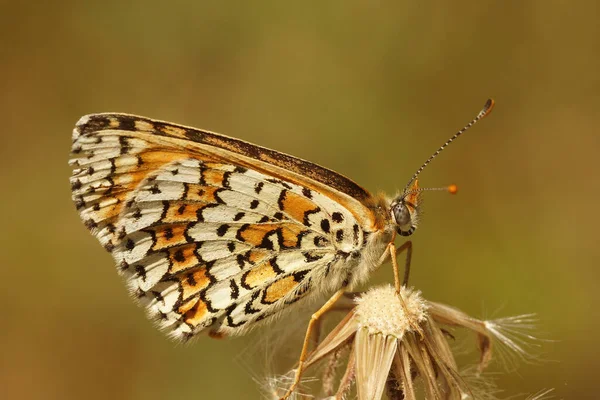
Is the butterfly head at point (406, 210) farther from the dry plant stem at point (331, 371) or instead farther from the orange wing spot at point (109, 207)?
the orange wing spot at point (109, 207)

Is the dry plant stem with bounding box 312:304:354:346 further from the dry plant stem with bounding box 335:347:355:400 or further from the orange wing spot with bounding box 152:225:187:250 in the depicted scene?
the orange wing spot with bounding box 152:225:187:250

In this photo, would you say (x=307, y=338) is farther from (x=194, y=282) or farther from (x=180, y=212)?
(x=180, y=212)

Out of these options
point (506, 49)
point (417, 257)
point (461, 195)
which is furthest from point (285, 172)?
point (506, 49)

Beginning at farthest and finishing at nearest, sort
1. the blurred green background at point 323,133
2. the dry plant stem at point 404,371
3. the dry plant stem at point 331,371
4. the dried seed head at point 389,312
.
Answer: the blurred green background at point 323,133, the dry plant stem at point 331,371, the dried seed head at point 389,312, the dry plant stem at point 404,371

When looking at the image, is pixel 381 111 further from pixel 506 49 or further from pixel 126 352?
pixel 126 352

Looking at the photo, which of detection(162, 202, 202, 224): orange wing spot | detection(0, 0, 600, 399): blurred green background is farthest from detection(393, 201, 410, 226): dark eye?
detection(0, 0, 600, 399): blurred green background

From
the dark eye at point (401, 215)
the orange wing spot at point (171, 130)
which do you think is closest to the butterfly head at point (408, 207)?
the dark eye at point (401, 215)
